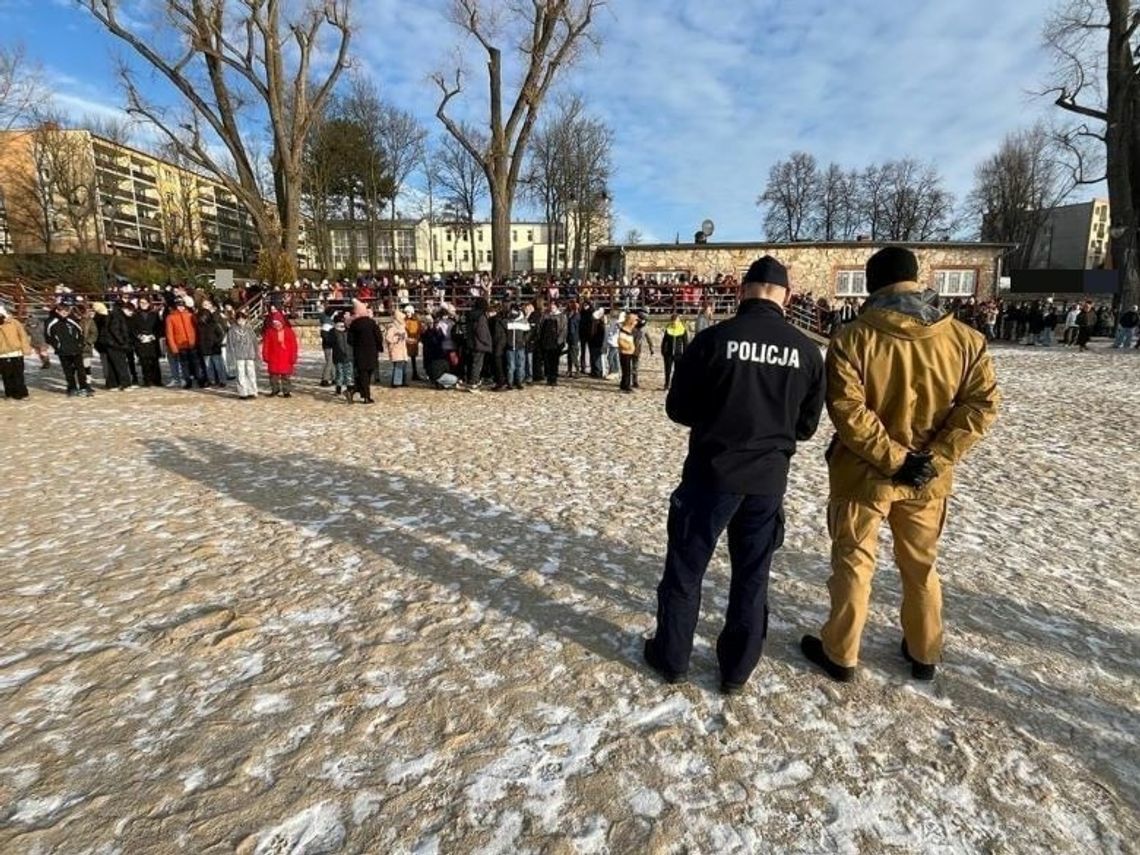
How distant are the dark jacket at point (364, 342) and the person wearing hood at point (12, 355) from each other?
5946mm

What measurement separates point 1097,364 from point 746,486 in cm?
2001

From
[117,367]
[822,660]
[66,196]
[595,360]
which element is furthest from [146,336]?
[66,196]

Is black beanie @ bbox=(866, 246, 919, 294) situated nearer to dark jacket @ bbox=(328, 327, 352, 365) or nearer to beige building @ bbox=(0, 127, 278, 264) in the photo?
dark jacket @ bbox=(328, 327, 352, 365)

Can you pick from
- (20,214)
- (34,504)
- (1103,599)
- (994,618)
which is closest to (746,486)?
(994,618)

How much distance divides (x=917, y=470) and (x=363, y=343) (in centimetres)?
991

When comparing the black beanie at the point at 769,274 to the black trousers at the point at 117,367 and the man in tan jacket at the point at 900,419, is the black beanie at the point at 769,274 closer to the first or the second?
the man in tan jacket at the point at 900,419

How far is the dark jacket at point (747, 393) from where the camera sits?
261 centimetres

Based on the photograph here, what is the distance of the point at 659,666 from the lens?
10.1 feet

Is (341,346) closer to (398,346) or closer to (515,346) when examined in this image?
(398,346)

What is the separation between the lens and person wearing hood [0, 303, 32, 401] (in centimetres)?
1091

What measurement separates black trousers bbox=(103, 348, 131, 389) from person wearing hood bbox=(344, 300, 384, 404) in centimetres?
511

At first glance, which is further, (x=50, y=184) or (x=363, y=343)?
(x=50, y=184)

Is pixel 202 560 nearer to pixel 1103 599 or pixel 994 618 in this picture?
pixel 994 618

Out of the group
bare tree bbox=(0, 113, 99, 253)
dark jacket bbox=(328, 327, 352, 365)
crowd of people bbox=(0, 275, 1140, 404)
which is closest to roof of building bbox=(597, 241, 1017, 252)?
crowd of people bbox=(0, 275, 1140, 404)
